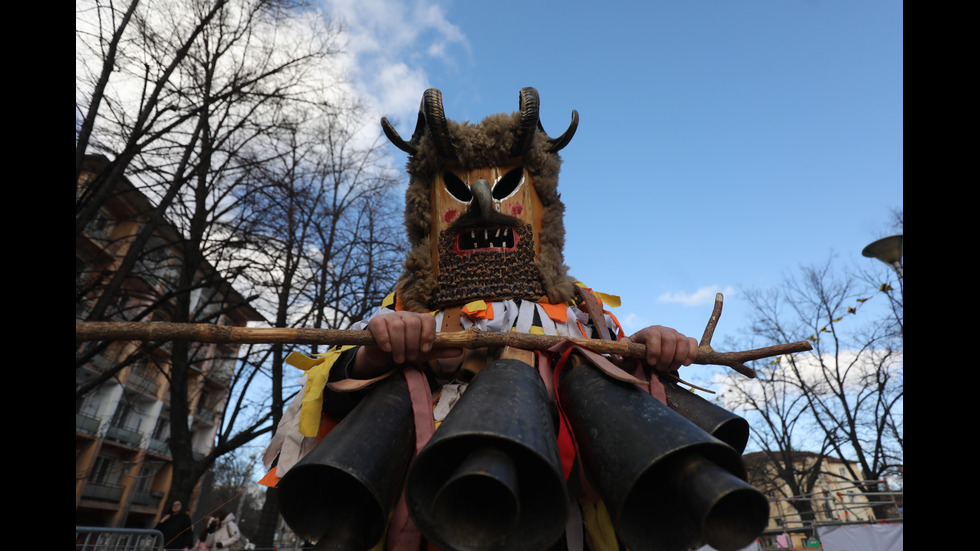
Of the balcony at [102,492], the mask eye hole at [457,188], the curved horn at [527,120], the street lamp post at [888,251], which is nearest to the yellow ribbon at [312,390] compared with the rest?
the mask eye hole at [457,188]

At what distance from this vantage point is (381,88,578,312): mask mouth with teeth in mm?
2199

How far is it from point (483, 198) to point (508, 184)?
34 centimetres

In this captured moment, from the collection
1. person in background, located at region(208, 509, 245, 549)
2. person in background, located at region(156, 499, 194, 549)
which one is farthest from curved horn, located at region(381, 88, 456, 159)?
person in background, located at region(208, 509, 245, 549)

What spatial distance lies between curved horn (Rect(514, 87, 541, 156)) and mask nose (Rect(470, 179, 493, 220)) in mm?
302

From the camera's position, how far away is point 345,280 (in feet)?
31.6

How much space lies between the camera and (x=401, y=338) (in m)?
1.52

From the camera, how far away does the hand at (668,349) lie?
169 cm

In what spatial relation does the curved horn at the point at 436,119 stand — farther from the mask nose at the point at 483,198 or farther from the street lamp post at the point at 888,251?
the street lamp post at the point at 888,251

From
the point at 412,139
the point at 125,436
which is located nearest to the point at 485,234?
the point at 412,139

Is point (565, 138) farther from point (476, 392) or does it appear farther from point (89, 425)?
point (89, 425)

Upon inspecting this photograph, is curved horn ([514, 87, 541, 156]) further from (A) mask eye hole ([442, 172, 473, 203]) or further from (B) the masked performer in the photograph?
(A) mask eye hole ([442, 172, 473, 203])

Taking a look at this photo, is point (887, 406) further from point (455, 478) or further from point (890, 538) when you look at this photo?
point (455, 478)
